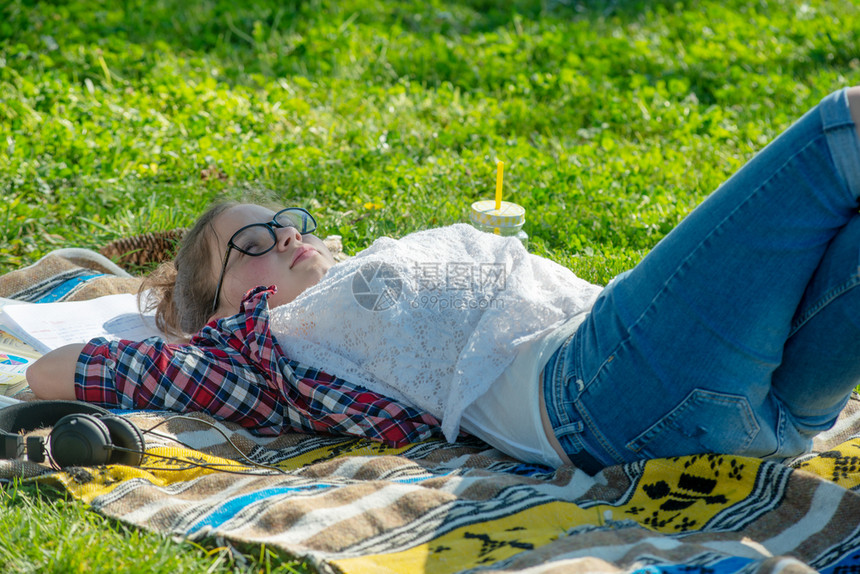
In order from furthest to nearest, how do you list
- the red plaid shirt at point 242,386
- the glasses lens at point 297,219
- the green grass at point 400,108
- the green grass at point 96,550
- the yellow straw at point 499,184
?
1. the green grass at point 400,108
2. the yellow straw at point 499,184
3. the glasses lens at point 297,219
4. the red plaid shirt at point 242,386
5. the green grass at point 96,550

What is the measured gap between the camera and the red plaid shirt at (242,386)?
2746 mm

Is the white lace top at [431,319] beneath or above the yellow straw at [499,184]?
beneath

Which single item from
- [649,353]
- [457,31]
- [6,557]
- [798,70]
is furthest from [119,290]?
[798,70]

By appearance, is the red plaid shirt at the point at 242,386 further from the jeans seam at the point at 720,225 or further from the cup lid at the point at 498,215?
the cup lid at the point at 498,215

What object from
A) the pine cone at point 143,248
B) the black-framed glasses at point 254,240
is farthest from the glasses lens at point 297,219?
the pine cone at point 143,248

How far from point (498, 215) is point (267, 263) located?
1101 millimetres

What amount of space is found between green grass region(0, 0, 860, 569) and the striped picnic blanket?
1688 millimetres

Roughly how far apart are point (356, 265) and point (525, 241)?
68.6 inches

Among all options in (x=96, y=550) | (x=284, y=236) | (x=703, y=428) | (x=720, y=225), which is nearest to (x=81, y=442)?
(x=96, y=550)

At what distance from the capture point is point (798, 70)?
678 centimetres

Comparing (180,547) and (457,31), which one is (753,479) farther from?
(457,31)

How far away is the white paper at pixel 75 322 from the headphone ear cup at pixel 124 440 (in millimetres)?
958

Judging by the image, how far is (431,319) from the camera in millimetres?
2650

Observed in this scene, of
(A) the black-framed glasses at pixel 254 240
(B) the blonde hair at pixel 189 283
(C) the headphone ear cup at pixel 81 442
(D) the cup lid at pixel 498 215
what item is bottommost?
(C) the headphone ear cup at pixel 81 442
